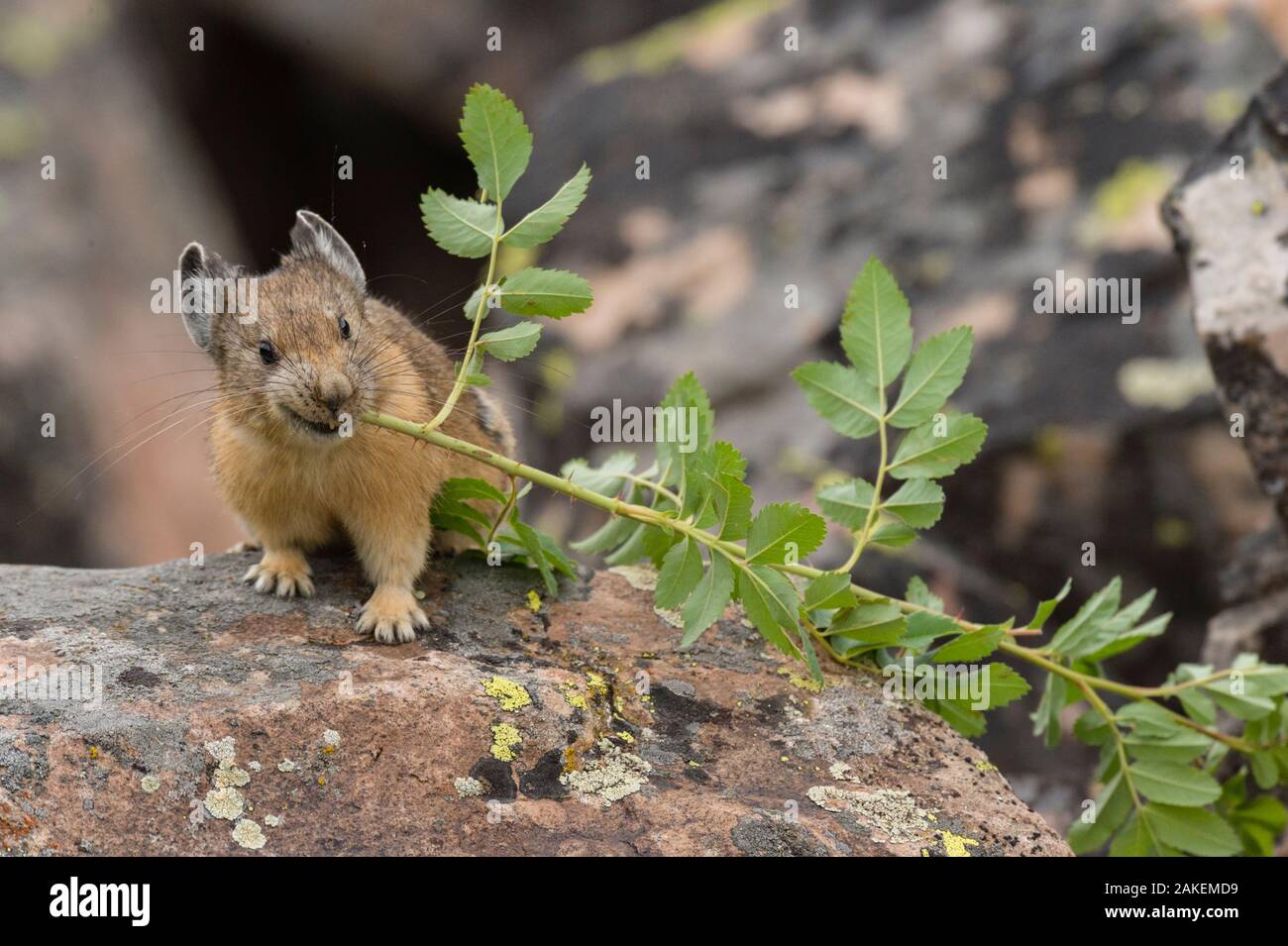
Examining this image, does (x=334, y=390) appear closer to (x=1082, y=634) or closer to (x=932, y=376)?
(x=932, y=376)

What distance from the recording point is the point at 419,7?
66.7ft

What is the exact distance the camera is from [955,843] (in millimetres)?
5227

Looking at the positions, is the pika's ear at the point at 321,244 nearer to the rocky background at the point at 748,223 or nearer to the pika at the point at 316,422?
the pika at the point at 316,422

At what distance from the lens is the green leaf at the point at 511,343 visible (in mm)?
5871

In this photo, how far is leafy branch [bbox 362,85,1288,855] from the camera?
5676mm

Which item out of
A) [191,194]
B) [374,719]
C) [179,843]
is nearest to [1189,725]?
[374,719]

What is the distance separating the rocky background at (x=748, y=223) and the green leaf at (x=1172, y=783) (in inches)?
91.7

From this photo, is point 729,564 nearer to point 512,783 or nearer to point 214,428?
point 512,783

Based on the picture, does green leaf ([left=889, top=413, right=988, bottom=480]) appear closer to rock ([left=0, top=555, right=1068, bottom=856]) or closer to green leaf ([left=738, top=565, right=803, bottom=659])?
green leaf ([left=738, top=565, right=803, bottom=659])

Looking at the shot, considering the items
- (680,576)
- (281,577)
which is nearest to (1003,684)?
(680,576)

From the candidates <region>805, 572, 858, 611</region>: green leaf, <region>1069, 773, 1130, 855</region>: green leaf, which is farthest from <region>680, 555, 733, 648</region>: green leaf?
<region>1069, 773, 1130, 855</region>: green leaf

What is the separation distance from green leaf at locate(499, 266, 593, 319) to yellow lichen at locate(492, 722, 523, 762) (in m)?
1.83

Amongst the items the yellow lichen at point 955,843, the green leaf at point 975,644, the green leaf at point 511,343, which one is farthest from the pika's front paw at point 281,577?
the yellow lichen at point 955,843

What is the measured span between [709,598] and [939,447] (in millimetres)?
1359
